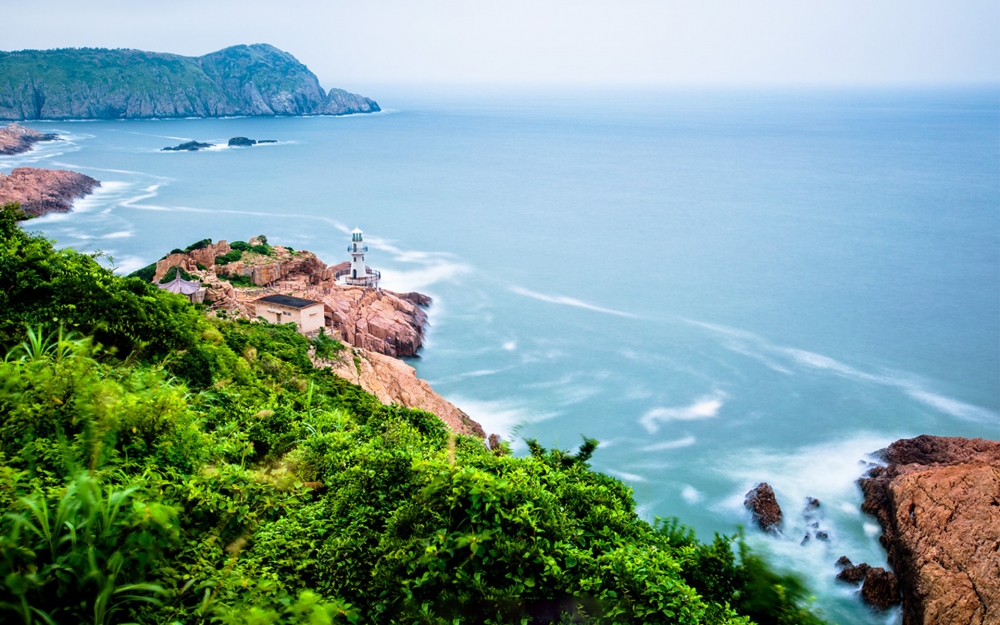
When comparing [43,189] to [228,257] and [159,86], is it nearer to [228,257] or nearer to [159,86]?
[228,257]

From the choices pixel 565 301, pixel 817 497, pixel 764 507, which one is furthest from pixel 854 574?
pixel 565 301

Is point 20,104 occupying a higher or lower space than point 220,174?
higher

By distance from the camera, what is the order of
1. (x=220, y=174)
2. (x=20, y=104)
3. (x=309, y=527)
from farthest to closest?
(x=20, y=104)
(x=220, y=174)
(x=309, y=527)

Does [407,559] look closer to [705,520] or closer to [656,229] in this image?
[705,520]

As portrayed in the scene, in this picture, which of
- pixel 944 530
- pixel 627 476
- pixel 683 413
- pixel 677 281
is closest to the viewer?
pixel 944 530

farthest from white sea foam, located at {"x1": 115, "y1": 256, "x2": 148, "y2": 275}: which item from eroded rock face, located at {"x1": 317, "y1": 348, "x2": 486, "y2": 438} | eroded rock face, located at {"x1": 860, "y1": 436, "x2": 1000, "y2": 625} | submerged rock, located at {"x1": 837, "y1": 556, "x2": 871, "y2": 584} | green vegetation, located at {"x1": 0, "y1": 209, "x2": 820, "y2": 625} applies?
eroded rock face, located at {"x1": 860, "y1": 436, "x2": 1000, "y2": 625}

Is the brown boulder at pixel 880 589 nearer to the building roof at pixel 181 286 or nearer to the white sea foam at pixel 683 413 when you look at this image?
the white sea foam at pixel 683 413

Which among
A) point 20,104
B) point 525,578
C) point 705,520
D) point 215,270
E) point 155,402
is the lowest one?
point 705,520

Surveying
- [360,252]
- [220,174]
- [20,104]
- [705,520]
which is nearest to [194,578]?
[705,520]
